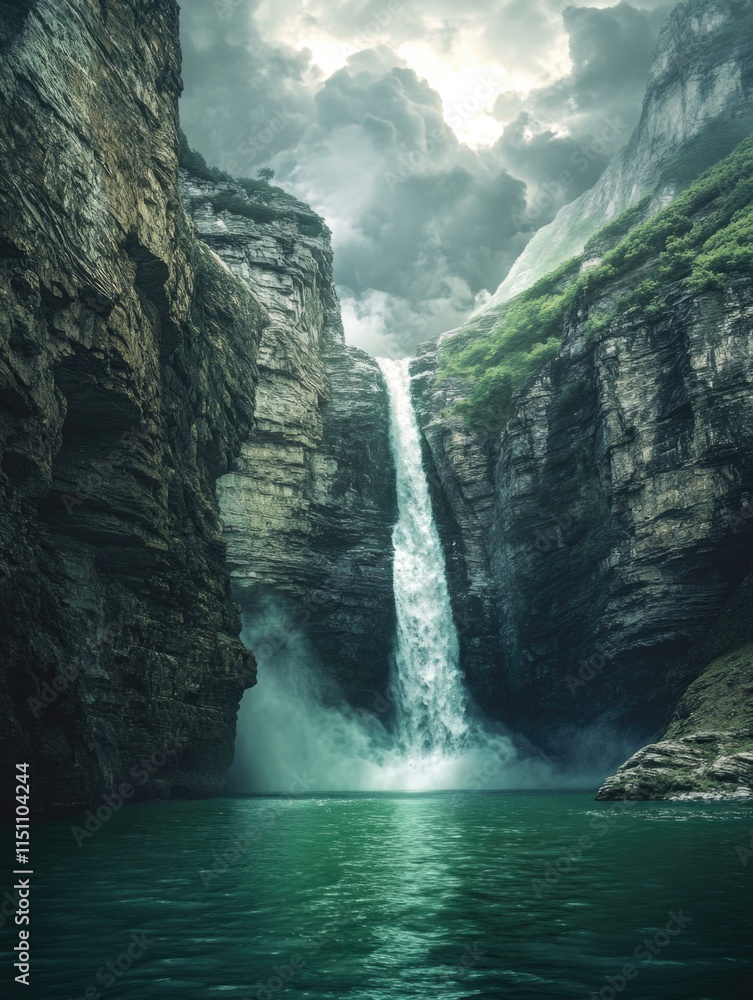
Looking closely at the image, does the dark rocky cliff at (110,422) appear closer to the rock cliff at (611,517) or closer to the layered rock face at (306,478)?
the layered rock face at (306,478)

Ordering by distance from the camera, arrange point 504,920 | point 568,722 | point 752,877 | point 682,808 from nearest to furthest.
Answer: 1. point 504,920
2. point 752,877
3. point 682,808
4. point 568,722

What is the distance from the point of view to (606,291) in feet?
145

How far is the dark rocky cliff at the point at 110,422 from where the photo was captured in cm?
1905

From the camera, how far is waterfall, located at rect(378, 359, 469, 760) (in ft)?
144

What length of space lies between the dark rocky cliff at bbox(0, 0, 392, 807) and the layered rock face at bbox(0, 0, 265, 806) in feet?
0.24

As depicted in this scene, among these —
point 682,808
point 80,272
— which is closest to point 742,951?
point 682,808

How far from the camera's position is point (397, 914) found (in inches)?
318

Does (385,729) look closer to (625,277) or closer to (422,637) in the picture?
(422,637)

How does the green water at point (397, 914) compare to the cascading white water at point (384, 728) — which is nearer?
the green water at point (397, 914)

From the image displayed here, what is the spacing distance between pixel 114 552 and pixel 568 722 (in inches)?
1106

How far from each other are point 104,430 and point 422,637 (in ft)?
87.1

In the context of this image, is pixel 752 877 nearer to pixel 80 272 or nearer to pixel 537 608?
pixel 80 272

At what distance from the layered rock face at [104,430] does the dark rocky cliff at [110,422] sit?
2.8 inches

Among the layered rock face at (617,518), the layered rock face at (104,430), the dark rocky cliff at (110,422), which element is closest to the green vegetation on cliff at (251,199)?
the dark rocky cliff at (110,422)
